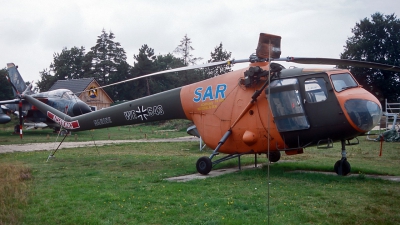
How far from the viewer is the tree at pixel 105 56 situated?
58.4 metres

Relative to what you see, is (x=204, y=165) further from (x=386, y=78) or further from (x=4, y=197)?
(x=386, y=78)

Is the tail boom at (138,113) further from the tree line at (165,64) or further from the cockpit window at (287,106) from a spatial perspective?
the tree line at (165,64)

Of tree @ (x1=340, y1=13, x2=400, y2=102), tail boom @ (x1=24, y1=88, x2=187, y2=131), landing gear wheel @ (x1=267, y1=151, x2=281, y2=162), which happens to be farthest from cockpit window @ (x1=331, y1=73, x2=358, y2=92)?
tree @ (x1=340, y1=13, x2=400, y2=102)

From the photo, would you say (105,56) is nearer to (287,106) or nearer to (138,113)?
(138,113)

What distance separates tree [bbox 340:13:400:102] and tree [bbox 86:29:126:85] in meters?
34.9

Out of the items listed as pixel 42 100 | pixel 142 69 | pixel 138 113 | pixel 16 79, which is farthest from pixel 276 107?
pixel 142 69

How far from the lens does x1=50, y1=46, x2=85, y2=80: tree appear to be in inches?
2415

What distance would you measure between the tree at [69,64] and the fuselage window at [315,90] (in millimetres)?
54728

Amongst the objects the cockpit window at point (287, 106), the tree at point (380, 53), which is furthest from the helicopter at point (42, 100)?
the tree at point (380, 53)

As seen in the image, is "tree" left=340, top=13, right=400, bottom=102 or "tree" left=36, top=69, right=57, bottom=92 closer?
"tree" left=340, top=13, right=400, bottom=102

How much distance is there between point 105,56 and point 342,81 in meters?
53.6

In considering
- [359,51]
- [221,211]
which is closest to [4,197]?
[221,211]

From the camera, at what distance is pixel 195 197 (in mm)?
7910

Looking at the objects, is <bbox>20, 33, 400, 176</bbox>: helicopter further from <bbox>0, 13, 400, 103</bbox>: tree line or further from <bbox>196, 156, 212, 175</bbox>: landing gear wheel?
<bbox>0, 13, 400, 103</bbox>: tree line
